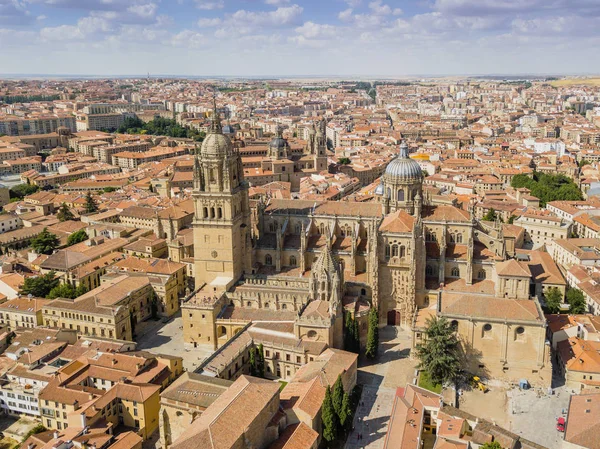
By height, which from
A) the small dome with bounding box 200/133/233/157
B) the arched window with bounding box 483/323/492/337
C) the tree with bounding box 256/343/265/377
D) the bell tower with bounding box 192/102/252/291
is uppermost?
the small dome with bounding box 200/133/233/157

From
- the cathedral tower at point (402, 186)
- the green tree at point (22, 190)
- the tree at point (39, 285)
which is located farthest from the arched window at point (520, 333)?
the green tree at point (22, 190)

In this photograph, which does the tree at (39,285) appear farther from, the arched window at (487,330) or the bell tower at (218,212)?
the arched window at (487,330)

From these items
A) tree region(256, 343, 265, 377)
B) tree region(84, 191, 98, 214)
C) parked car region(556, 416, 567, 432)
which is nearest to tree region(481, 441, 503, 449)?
parked car region(556, 416, 567, 432)

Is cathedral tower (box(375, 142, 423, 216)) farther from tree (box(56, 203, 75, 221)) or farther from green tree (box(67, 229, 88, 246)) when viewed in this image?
tree (box(56, 203, 75, 221))

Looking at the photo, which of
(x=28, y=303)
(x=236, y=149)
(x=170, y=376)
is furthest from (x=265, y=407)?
(x=28, y=303)

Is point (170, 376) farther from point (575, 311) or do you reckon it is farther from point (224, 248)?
point (575, 311)

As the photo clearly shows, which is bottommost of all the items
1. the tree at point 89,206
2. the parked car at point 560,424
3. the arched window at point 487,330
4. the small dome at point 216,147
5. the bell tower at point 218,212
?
the parked car at point 560,424

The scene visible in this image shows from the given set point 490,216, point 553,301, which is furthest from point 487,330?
point 490,216
